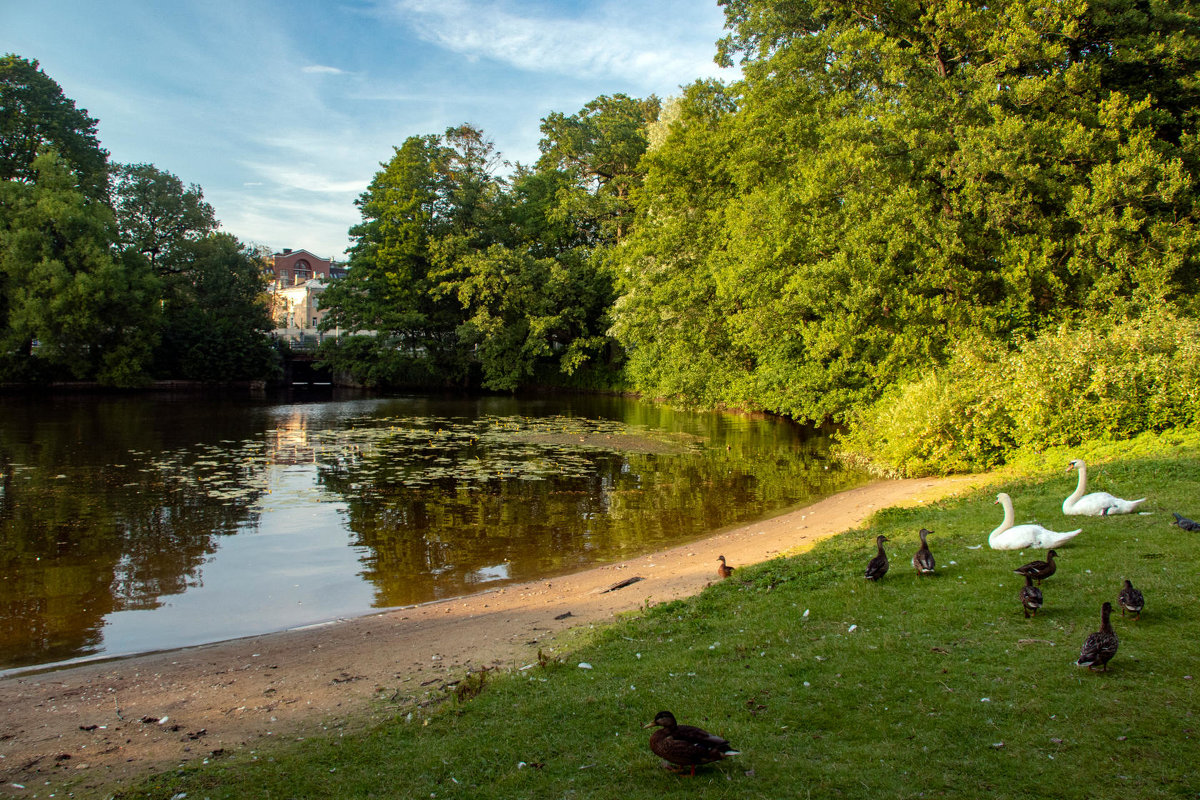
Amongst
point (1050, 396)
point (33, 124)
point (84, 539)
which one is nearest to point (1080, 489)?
point (1050, 396)

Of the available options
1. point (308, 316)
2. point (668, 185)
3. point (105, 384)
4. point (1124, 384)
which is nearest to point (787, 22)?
point (668, 185)

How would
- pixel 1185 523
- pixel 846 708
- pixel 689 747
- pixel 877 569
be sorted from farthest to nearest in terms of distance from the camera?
pixel 1185 523, pixel 877 569, pixel 846 708, pixel 689 747

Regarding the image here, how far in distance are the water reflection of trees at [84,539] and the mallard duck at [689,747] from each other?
29.1 feet

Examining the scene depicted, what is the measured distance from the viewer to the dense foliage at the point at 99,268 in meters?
47.0

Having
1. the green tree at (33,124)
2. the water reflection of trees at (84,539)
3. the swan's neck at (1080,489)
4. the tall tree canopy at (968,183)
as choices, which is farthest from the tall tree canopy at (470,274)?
the swan's neck at (1080,489)

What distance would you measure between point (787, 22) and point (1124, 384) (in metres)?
21.5

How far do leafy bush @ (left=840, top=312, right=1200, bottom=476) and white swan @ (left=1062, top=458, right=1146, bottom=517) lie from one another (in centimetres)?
697

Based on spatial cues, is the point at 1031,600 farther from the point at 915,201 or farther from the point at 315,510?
the point at 915,201

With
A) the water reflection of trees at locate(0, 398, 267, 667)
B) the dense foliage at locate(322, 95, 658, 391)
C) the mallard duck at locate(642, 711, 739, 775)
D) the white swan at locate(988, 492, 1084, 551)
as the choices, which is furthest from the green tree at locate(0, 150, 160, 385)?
the mallard duck at locate(642, 711, 739, 775)

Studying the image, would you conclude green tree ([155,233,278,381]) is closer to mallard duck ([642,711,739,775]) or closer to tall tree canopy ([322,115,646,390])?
tall tree canopy ([322,115,646,390])

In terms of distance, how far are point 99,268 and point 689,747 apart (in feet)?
182

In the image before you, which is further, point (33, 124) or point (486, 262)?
point (486, 262)

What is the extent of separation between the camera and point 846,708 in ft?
19.2

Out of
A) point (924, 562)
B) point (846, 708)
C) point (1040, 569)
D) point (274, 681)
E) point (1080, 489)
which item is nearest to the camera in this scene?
point (846, 708)
